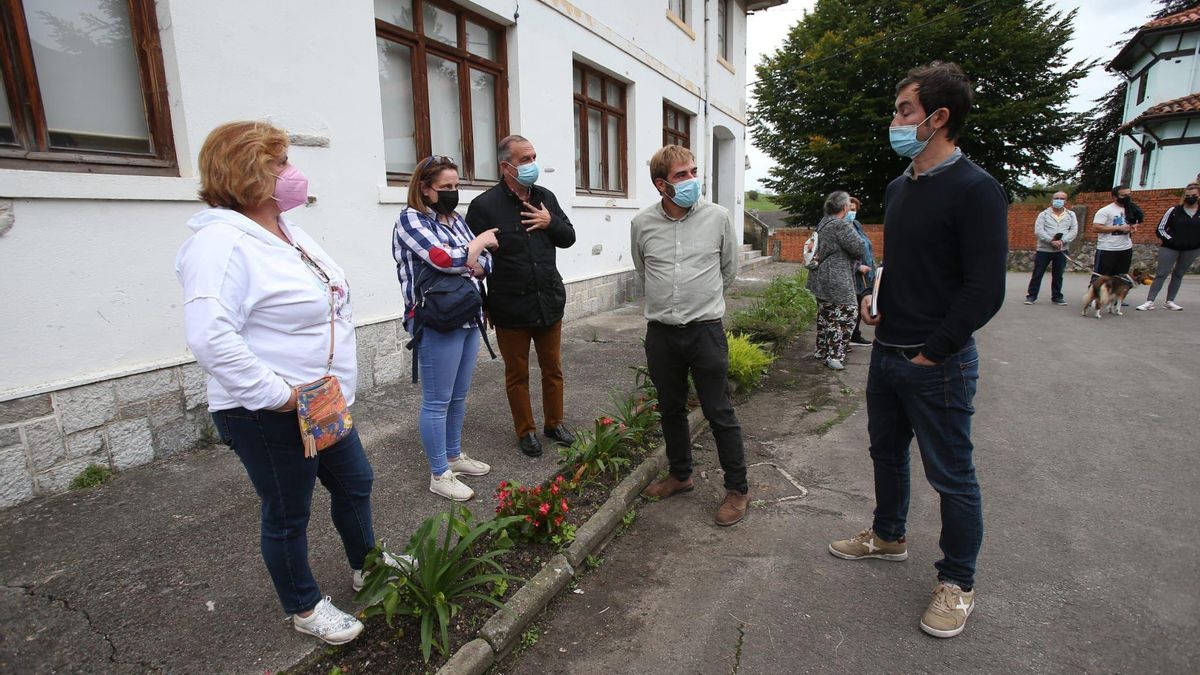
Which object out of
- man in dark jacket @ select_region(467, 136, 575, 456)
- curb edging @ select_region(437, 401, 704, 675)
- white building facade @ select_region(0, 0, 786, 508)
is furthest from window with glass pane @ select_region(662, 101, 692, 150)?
curb edging @ select_region(437, 401, 704, 675)

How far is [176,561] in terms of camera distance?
9.43 feet

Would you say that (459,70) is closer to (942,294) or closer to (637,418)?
(637,418)

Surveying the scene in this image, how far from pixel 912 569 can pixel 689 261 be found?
187 centimetres

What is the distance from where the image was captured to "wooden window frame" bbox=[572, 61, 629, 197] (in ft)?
30.6

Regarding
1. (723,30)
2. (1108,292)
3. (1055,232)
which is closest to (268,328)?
(1108,292)

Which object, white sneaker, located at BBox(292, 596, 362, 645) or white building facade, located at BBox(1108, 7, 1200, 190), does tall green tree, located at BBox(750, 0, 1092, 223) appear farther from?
white sneaker, located at BBox(292, 596, 362, 645)

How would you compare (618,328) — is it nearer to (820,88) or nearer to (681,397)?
(681,397)

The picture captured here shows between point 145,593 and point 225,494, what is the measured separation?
95cm

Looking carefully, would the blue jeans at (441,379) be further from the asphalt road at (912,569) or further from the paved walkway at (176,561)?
the asphalt road at (912,569)

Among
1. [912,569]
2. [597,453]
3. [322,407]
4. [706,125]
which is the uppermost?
[706,125]

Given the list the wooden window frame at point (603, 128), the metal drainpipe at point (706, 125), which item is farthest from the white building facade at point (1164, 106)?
the wooden window frame at point (603, 128)

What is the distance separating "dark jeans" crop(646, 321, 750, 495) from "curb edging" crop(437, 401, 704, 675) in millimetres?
478

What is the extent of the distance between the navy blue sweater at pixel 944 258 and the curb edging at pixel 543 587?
1730mm

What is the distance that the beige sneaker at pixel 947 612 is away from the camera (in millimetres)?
2479
